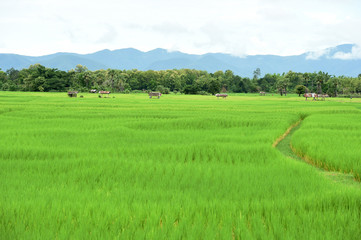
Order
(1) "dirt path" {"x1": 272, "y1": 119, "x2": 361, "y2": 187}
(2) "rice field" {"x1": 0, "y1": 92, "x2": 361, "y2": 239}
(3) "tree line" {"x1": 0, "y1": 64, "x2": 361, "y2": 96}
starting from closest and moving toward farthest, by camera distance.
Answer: (2) "rice field" {"x1": 0, "y1": 92, "x2": 361, "y2": 239} → (1) "dirt path" {"x1": 272, "y1": 119, "x2": 361, "y2": 187} → (3) "tree line" {"x1": 0, "y1": 64, "x2": 361, "y2": 96}

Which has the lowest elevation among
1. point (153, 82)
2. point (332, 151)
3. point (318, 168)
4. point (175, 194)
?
point (318, 168)

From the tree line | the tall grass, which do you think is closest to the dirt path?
the tall grass

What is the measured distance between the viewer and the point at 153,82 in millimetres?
104188

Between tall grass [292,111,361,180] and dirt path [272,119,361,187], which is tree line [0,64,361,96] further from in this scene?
tall grass [292,111,361,180]

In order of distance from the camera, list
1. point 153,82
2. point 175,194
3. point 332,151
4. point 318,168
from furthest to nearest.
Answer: point 153,82 < point 332,151 < point 318,168 < point 175,194

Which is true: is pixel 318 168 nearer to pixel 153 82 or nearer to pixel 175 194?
pixel 175 194

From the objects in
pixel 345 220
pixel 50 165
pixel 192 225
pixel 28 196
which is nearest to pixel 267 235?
pixel 192 225

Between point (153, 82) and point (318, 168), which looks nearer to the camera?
point (318, 168)

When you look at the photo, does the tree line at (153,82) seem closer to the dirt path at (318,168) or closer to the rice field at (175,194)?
the dirt path at (318,168)

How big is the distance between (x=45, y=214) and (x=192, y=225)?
1942 millimetres

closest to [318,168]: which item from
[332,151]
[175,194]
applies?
[332,151]

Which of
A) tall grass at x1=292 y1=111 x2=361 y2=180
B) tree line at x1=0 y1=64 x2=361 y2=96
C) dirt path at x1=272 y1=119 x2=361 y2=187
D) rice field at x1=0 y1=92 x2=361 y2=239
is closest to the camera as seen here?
rice field at x1=0 y1=92 x2=361 y2=239

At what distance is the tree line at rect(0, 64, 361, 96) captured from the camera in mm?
82938

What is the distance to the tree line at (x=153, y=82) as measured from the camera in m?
82.9
